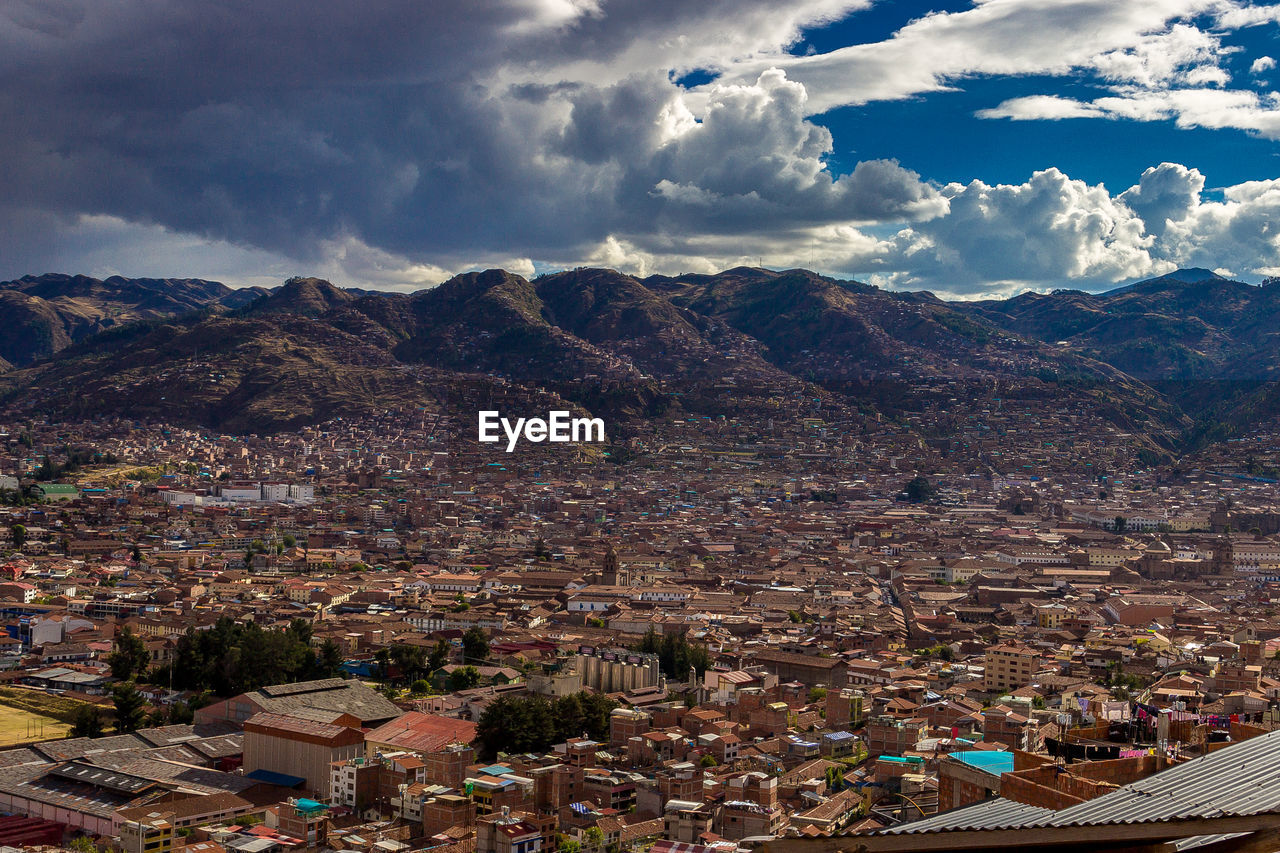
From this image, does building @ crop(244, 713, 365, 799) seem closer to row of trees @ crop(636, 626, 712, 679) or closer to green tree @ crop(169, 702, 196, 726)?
green tree @ crop(169, 702, 196, 726)

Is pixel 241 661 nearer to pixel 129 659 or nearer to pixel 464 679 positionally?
pixel 129 659

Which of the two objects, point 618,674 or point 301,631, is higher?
point 301,631

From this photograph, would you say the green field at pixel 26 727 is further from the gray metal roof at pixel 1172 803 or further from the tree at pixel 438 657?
the gray metal roof at pixel 1172 803

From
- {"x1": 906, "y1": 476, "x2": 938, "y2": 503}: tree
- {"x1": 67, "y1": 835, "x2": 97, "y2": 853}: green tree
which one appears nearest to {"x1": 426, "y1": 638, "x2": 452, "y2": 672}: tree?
{"x1": 67, "y1": 835, "x2": 97, "y2": 853}: green tree

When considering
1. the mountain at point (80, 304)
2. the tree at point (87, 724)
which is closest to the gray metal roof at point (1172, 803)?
the tree at point (87, 724)

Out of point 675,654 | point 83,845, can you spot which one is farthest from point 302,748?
point 675,654

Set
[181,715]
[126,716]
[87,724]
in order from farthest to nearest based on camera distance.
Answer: [181,715] → [126,716] → [87,724]
